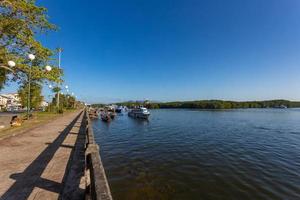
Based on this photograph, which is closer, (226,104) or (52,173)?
(52,173)

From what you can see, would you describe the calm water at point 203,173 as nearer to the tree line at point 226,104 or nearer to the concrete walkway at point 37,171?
the concrete walkway at point 37,171

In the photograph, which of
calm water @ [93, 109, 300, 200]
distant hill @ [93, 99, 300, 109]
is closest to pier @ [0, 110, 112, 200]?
calm water @ [93, 109, 300, 200]

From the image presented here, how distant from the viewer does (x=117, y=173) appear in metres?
10.4

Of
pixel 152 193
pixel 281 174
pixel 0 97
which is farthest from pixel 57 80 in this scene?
pixel 0 97

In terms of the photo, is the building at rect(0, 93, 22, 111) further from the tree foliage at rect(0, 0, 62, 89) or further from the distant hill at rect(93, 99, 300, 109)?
the distant hill at rect(93, 99, 300, 109)

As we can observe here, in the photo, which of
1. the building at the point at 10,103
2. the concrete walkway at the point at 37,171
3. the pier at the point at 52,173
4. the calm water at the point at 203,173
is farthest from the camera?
the building at the point at 10,103

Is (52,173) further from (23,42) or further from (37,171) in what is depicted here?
(23,42)

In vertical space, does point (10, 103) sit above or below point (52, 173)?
above

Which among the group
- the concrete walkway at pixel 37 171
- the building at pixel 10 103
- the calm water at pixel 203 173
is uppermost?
the building at pixel 10 103

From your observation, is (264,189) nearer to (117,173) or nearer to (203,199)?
(203,199)

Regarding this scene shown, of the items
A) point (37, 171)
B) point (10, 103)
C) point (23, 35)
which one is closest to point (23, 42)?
point (23, 35)

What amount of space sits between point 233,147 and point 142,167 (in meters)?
10.4

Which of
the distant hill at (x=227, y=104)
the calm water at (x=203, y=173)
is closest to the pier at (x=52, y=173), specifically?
the calm water at (x=203, y=173)

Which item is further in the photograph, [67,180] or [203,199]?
[203,199]
